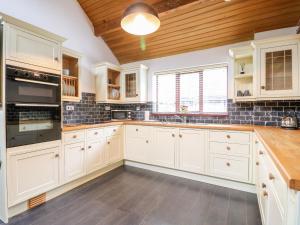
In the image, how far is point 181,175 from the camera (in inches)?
114

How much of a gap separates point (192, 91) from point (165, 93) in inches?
24.7

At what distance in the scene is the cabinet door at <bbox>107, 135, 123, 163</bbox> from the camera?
3.12m

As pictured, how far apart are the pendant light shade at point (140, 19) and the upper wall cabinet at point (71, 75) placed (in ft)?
5.19

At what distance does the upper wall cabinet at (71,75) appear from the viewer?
2.74m

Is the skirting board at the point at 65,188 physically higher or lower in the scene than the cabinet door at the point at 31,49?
lower

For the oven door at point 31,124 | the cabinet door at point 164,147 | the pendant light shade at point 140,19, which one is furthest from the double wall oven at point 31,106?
the cabinet door at point 164,147

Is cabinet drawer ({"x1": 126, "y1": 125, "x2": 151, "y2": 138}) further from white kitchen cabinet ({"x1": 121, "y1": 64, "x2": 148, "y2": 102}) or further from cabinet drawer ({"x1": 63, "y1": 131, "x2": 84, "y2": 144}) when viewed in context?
cabinet drawer ({"x1": 63, "y1": 131, "x2": 84, "y2": 144})

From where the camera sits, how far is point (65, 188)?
238cm

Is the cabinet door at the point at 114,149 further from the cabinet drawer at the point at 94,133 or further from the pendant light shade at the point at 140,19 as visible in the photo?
the pendant light shade at the point at 140,19

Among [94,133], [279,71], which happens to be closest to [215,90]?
[279,71]

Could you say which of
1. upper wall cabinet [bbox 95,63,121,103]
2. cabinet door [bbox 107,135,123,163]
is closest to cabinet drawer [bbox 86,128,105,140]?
cabinet door [bbox 107,135,123,163]

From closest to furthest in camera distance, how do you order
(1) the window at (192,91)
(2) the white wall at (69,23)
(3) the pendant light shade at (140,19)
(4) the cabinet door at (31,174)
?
1. (3) the pendant light shade at (140,19)
2. (4) the cabinet door at (31,174)
3. (2) the white wall at (69,23)
4. (1) the window at (192,91)

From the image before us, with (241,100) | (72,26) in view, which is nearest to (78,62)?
(72,26)

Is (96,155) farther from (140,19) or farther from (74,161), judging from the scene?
(140,19)
